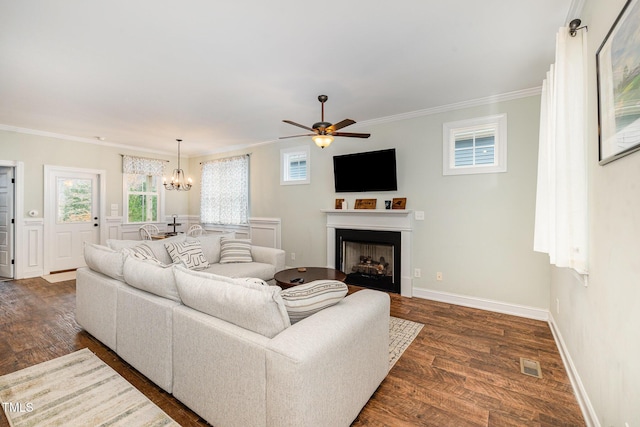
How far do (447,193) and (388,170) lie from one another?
2.95 ft

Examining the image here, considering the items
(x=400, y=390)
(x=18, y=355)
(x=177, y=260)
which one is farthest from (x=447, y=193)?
(x=18, y=355)

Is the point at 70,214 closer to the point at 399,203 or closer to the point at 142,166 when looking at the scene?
the point at 142,166

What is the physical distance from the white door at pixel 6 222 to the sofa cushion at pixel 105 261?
3.76 m

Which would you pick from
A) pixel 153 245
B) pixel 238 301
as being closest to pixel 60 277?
pixel 153 245

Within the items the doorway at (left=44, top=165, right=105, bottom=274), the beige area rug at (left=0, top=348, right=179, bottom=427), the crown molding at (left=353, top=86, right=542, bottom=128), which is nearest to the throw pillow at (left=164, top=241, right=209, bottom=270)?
the beige area rug at (left=0, top=348, right=179, bottom=427)

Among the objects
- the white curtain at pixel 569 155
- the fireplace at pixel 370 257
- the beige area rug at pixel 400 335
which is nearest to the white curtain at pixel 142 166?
the fireplace at pixel 370 257

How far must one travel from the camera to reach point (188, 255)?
3.77 meters

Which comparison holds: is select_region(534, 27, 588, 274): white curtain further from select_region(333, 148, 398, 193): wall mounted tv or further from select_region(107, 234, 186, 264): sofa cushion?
select_region(107, 234, 186, 264): sofa cushion

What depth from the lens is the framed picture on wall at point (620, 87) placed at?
1200mm

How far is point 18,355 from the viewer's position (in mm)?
2463

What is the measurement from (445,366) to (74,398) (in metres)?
2.73

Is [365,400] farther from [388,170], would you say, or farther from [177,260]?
[388,170]

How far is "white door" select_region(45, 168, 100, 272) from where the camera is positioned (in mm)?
5422

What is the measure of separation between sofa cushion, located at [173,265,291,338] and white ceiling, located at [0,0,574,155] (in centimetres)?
189
